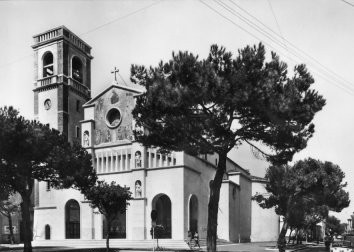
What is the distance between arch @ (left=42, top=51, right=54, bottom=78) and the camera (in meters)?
49.7

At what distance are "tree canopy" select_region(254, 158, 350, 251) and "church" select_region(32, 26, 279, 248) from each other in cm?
684

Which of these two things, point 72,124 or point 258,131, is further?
point 72,124

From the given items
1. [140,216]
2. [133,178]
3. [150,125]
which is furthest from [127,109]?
[150,125]

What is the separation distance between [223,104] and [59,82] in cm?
3210

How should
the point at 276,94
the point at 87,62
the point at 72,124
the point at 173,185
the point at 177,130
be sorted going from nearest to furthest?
the point at 276,94, the point at 177,130, the point at 173,185, the point at 72,124, the point at 87,62

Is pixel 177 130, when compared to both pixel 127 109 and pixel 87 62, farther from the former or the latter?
pixel 87 62

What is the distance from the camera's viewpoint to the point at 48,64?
50312 millimetres

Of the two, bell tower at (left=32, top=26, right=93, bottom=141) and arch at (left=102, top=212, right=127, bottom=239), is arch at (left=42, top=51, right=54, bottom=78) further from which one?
arch at (left=102, top=212, right=127, bottom=239)

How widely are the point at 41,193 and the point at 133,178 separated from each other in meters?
12.6

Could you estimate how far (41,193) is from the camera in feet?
155

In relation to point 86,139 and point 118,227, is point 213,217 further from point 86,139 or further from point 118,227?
point 86,139

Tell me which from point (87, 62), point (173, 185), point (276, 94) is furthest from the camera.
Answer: point (87, 62)

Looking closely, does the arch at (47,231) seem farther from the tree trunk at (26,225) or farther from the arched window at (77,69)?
the tree trunk at (26,225)

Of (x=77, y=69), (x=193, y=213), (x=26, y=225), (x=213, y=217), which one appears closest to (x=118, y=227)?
(x=193, y=213)
